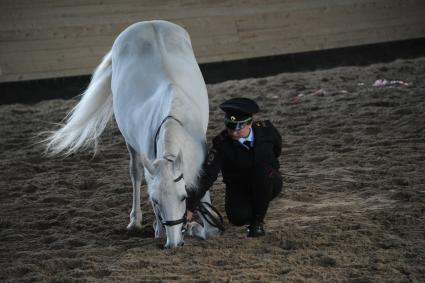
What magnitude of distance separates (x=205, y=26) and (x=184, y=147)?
5789mm

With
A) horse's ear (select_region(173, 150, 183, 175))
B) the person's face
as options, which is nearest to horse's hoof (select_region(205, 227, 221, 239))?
the person's face

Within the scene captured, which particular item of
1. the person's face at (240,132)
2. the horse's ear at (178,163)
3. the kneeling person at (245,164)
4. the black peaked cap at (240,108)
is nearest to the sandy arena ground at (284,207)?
the kneeling person at (245,164)

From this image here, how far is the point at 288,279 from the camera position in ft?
10.2

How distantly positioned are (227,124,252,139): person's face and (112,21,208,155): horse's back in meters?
0.22

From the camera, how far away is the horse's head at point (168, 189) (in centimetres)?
336

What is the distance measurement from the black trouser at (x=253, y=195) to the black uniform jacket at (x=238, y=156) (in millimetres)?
43

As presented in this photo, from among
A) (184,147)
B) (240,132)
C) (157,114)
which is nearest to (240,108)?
(240,132)

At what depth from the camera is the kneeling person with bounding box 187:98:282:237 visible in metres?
3.70

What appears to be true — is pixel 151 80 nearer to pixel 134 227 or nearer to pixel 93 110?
pixel 134 227

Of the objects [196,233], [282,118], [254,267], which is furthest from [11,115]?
[254,267]

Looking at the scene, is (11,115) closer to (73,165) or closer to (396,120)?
(73,165)

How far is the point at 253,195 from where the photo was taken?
388 cm

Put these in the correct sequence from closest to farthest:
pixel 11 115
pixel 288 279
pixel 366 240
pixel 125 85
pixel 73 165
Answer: pixel 288 279
pixel 366 240
pixel 125 85
pixel 73 165
pixel 11 115

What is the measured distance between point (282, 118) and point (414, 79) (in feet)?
6.56
